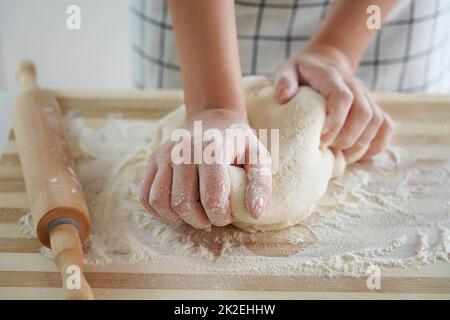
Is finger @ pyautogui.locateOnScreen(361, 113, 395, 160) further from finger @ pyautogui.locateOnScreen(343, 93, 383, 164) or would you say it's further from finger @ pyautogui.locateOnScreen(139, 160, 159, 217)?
finger @ pyautogui.locateOnScreen(139, 160, 159, 217)

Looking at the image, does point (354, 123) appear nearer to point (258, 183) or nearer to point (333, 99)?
point (333, 99)

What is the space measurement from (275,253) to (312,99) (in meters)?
0.32

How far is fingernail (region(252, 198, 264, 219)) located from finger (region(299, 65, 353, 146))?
0.79 ft

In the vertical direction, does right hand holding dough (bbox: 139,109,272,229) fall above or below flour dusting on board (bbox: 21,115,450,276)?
above

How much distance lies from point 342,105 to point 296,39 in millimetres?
402

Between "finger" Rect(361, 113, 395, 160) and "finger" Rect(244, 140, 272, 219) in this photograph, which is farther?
"finger" Rect(361, 113, 395, 160)

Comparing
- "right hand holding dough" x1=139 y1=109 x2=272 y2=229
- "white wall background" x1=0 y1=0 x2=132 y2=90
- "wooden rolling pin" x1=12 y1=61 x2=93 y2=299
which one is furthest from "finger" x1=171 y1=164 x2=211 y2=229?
"white wall background" x1=0 y1=0 x2=132 y2=90

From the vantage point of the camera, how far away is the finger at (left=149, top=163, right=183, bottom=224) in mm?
994

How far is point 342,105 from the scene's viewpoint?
116cm

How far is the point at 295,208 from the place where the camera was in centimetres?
104

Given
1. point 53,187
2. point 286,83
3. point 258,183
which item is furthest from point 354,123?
point 53,187

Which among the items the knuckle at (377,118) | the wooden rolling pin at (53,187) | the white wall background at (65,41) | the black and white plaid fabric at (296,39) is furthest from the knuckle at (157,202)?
the white wall background at (65,41)

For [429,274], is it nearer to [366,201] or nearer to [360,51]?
[366,201]

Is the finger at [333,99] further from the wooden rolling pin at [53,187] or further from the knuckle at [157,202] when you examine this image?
the wooden rolling pin at [53,187]
